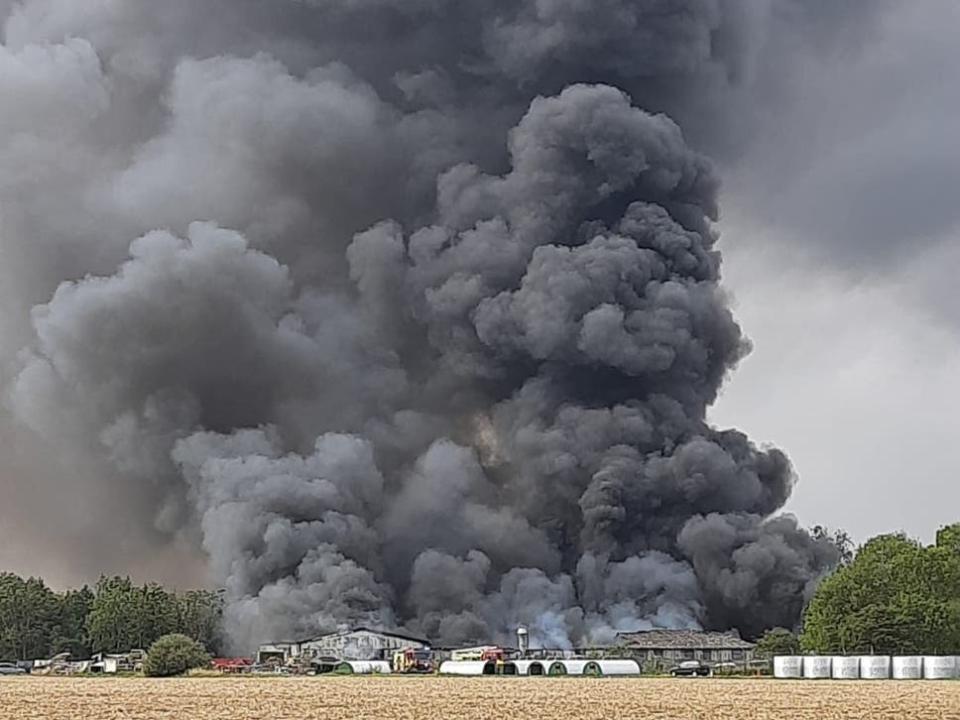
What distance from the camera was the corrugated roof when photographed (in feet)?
264

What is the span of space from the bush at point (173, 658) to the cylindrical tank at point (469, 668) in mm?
12230

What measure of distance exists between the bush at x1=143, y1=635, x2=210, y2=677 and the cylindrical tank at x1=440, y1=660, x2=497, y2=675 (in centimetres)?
1223

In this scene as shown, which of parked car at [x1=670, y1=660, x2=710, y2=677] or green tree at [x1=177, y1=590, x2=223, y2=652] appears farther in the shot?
green tree at [x1=177, y1=590, x2=223, y2=652]

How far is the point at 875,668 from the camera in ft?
196

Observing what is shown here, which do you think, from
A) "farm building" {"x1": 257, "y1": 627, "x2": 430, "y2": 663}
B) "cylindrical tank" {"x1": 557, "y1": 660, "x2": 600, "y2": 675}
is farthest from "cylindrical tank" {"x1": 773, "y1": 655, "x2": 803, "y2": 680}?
"farm building" {"x1": 257, "y1": 627, "x2": 430, "y2": 663}

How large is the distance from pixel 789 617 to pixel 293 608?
99.1 ft

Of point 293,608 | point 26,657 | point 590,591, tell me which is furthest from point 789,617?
point 26,657

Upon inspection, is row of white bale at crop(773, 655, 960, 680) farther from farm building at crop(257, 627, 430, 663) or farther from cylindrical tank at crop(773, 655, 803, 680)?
farm building at crop(257, 627, 430, 663)

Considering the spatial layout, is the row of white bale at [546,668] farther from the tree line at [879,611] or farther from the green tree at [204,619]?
the green tree at [204,619]

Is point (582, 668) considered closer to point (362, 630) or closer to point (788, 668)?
point (788, 668)

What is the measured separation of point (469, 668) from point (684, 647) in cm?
1558

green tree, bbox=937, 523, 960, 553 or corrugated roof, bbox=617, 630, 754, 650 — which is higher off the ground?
green tree, bbox=937, 523, 960, 553

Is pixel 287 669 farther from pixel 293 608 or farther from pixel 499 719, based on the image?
pixel 499 719

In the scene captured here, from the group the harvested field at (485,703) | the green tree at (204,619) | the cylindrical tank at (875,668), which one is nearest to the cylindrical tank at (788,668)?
the cylindrical tank at (875,668)
